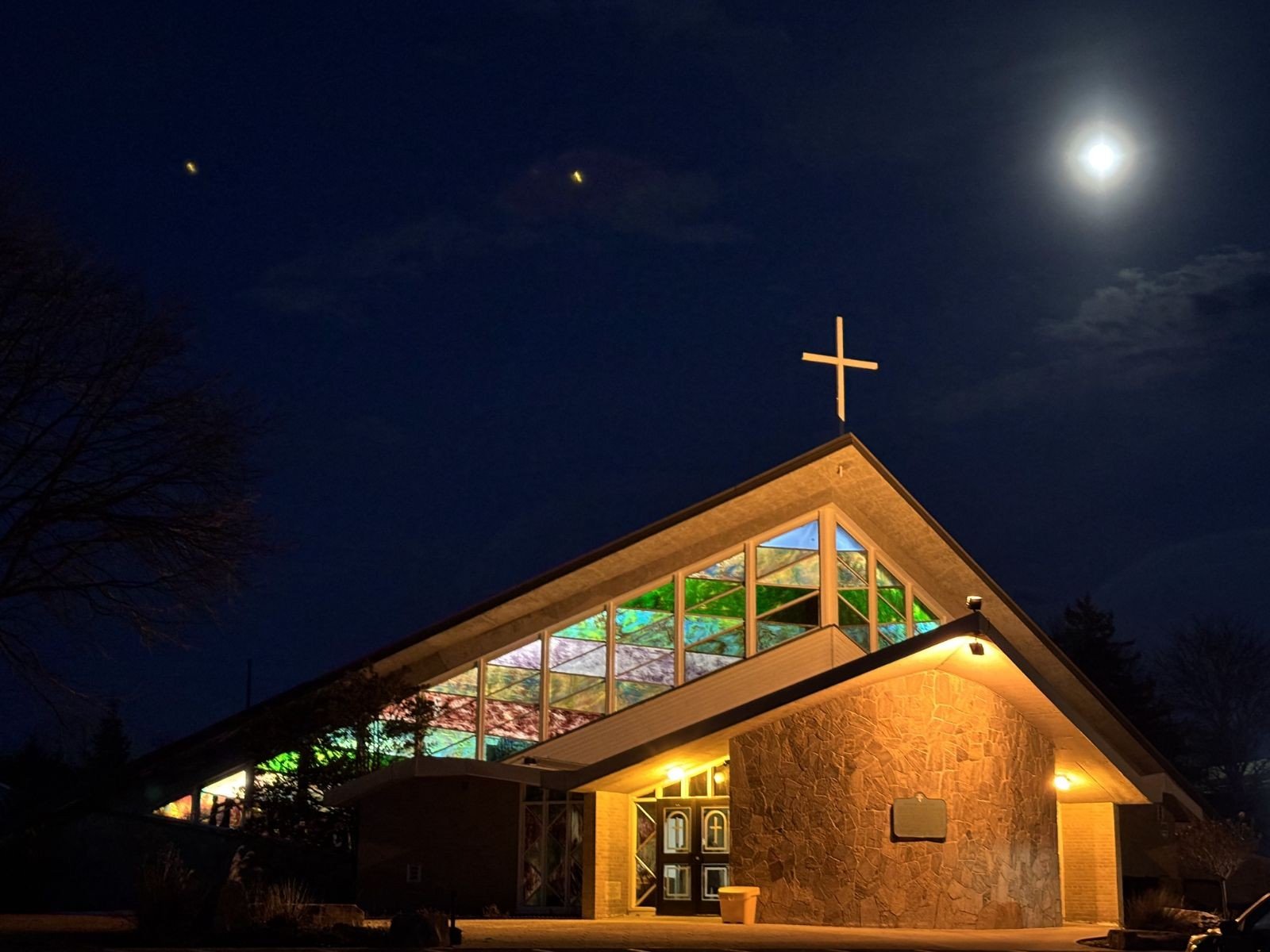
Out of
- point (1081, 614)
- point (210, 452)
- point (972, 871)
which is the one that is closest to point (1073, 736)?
point (972, 871)

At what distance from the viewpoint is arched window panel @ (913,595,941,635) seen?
81.6 ft

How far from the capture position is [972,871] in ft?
58.4

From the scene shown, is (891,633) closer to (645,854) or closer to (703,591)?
(703,591)

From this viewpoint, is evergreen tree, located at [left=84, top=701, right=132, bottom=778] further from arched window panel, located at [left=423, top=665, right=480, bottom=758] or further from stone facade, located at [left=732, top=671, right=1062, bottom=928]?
stone facade, located at [left=732, top=671, right=1062, bottom=928]

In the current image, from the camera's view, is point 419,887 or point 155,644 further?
point 419,887

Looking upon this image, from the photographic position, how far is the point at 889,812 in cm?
1775

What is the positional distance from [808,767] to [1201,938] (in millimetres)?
8583

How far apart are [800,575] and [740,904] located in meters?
7.06

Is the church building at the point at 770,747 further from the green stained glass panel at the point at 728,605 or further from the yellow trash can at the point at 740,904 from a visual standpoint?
the yellow trash can at the point at 740,904

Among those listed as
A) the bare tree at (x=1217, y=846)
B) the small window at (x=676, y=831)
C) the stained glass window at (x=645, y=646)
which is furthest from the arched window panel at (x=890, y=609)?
the bare tree at (x=1217, y=846)

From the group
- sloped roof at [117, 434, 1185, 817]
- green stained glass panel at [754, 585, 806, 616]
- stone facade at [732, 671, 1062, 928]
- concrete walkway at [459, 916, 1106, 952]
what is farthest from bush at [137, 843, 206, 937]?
green stained glass panel at [754, 585, 806, 616]

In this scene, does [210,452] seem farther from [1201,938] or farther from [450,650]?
[1201,938]

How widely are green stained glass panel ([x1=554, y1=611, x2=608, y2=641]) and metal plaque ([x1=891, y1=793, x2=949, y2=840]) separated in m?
7.44

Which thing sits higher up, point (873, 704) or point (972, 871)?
point (873, 704)
